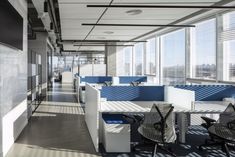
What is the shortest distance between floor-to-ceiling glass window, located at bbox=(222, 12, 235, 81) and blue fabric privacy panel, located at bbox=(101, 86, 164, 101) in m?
2.37

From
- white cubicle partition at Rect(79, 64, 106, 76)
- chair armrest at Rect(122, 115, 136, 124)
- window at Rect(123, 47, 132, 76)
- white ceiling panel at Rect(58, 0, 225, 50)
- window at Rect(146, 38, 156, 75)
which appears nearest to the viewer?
chair armrest at Rect(122, 115, 136, 124)

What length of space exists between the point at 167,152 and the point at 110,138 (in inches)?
37.3

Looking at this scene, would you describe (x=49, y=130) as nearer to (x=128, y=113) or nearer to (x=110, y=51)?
(x=128, y=113)

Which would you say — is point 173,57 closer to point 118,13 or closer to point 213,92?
point 118,13

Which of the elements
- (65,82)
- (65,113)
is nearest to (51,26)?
(65,113)

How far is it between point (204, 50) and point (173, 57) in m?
2.37

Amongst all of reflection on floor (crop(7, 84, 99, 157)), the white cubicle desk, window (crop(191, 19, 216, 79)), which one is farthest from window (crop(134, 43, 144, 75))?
the white cubicle desk

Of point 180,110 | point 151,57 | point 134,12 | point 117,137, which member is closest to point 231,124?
point 180,110

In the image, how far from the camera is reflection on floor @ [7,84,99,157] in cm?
446

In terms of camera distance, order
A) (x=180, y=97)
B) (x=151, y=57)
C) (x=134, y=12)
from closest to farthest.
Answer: (x=180, y=97) < (x=134, y=12) < (x=151, y=57)

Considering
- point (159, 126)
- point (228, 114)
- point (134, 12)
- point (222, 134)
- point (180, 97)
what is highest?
point (134, 12)

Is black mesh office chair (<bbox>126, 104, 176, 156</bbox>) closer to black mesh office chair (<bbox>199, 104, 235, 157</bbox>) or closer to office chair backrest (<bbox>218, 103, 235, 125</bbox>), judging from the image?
black mesh office chair (<bbox>199, 104, 235, 157</bbox>)

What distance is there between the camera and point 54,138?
17.6ft

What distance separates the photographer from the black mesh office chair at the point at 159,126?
151 inches
